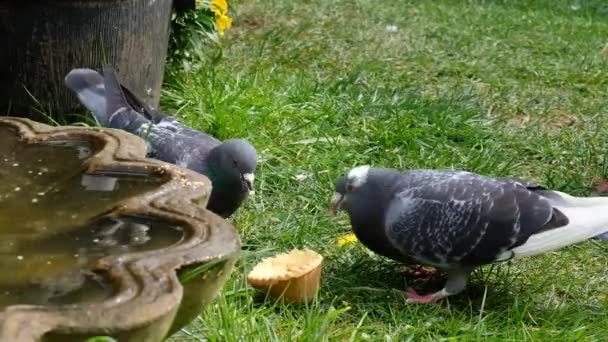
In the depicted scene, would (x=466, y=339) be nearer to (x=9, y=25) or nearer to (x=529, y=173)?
(x=529, y=173)

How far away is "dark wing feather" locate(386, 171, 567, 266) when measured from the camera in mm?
3268

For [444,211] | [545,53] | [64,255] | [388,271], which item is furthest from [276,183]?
[545,53]

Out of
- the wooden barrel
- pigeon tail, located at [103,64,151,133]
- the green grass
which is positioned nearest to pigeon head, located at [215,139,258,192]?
the green grass

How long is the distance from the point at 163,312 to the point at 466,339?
155 centimetres

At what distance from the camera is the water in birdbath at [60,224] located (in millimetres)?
1893

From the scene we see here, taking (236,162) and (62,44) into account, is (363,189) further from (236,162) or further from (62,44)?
(62,44)

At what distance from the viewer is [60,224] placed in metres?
2.22

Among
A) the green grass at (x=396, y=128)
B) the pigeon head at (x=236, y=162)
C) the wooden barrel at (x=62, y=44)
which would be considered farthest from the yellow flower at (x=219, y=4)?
the pigeon head at (x=236, y=162)

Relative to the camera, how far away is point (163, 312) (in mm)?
1729

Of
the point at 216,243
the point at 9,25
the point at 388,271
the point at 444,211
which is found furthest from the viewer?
A: the point at 9,25

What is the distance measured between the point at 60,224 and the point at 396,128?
121 inches

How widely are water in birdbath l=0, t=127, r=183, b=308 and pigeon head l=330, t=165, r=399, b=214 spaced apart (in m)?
1.14

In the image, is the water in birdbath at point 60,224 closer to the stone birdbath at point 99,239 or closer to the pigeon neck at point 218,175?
the stone birdbath at point 99,239

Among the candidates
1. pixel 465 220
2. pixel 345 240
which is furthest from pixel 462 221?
pixel 345 240
